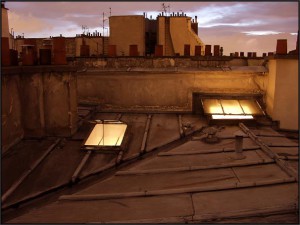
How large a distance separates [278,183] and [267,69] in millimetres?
7516

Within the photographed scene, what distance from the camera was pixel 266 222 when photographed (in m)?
5.51

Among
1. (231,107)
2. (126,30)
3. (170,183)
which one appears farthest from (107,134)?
(126,30)

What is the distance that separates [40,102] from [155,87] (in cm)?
538

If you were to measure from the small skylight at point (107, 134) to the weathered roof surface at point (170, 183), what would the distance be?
342 mm

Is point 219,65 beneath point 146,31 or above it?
beneath

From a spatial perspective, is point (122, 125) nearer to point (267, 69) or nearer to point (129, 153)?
point (129, 153)

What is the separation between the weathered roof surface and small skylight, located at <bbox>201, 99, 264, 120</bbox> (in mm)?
1560

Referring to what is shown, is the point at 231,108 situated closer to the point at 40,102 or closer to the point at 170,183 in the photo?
the point at 170,183

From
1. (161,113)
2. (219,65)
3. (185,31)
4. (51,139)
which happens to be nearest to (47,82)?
(51,139)

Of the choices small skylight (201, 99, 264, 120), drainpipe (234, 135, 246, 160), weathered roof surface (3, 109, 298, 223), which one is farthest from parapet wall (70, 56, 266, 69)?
drainpipe (234, 135, 246, 160)

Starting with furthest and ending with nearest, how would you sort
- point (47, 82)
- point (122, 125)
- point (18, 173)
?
point (122, 125)
point (47, 82)
point (18, 173)

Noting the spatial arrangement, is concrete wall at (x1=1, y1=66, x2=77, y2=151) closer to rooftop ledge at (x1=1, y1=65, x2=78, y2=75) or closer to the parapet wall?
rooftop ledge at (x1=1, y1=65, x2=78, y2=75)

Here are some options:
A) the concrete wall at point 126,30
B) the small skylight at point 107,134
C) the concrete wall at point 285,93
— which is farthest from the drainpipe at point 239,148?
the concrete wall at point 126,30

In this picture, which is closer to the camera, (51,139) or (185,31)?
(51,139)
